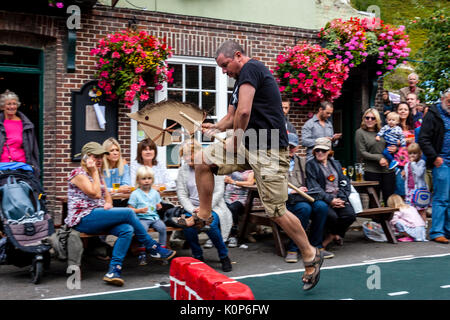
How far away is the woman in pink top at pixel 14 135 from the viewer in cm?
673

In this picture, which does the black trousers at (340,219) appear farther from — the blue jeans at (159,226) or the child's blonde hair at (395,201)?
the blue jeans at (159,226)

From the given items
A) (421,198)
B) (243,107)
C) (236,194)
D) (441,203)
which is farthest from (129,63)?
(441,203)

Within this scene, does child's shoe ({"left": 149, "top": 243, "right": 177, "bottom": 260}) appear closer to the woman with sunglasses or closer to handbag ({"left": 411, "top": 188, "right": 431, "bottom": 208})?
the woman with sunglasses

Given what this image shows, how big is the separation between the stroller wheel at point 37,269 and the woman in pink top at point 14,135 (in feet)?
5.84

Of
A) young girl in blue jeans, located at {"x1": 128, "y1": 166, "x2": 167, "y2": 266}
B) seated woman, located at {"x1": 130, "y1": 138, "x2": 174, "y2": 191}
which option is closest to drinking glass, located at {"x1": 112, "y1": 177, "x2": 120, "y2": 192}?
seated woman, located at {"x1": 130, "y1": 138, "x2": 174, "y2": 191}

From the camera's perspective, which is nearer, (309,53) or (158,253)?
(158,253)

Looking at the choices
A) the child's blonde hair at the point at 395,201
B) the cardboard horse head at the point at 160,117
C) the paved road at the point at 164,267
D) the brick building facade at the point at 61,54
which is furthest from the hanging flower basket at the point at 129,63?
the child's blonde hair at the point at 395,201

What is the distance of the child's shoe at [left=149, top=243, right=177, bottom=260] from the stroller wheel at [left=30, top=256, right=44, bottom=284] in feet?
3.67

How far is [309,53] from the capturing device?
31.7 feet

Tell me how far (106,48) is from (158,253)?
12.7 ft

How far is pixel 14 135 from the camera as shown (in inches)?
268

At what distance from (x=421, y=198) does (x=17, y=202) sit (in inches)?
225
